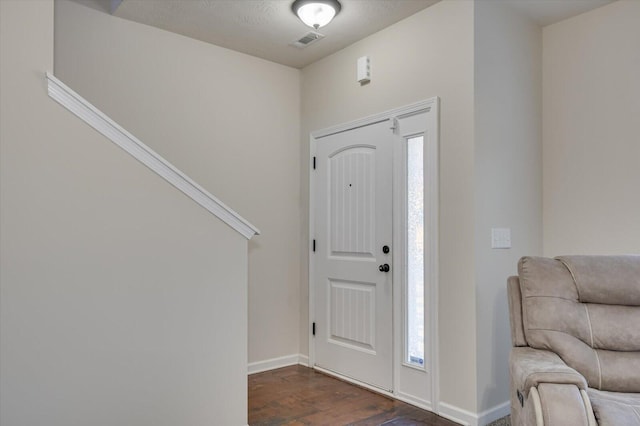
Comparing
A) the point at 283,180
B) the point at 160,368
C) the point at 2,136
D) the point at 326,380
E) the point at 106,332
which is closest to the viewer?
the point at 2,136

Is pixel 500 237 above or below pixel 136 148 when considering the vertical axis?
below

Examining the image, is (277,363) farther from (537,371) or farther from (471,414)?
(537,371)

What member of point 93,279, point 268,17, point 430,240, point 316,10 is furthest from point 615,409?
point 268,17

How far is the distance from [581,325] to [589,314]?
0.25ft

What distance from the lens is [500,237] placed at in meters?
2.80

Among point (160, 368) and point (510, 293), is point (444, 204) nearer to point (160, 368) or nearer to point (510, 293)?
point (510, 293)

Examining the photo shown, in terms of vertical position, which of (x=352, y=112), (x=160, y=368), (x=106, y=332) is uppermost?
(x=352, y=112)

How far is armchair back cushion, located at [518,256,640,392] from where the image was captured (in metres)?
2.00

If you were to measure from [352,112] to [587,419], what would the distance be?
8.39 ft

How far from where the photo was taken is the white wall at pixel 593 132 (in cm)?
278

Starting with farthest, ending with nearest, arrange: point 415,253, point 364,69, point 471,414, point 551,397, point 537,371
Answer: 1. point 364,69
2. point 415,253
3. point 471,414
4. point 537,371
5. point 551,397

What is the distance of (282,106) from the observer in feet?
12.9

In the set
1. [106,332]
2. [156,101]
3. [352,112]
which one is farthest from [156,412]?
[352,112]

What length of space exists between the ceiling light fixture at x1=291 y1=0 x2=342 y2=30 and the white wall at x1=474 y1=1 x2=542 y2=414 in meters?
0.89
